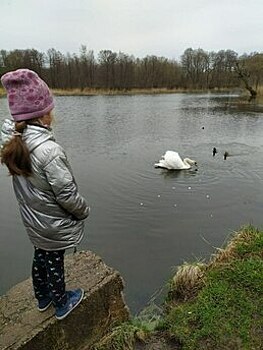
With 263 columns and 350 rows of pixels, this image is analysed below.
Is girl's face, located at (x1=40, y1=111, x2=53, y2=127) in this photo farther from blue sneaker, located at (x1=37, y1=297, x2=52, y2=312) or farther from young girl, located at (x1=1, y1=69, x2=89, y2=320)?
blue sneaker, located at (x1=37, y1=297, x2=52, y2=312)

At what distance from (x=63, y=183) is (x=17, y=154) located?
0.29 meters

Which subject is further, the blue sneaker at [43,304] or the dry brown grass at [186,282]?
the dry brown grass at [186,282]

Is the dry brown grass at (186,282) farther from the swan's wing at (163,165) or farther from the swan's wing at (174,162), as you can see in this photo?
the swan's wing at (163,165)

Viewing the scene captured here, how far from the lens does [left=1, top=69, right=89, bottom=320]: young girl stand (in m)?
1.77

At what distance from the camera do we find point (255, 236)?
12.8 feet

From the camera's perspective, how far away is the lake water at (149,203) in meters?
4.53

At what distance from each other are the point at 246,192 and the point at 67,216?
5888mm

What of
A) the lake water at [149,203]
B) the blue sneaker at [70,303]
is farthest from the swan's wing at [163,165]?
the blue sneaker at [70,303]

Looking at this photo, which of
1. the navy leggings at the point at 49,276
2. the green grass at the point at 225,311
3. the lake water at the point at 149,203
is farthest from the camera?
the lake water at the point at 149,203

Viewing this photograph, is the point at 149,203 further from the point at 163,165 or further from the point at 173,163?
the point at 163,165

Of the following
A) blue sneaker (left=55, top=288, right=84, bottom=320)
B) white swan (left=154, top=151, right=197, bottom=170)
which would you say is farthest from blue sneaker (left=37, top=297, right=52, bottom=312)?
white swan (left=154, top=151, right=197, bottom=170)

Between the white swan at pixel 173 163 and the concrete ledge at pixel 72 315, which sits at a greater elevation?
the concrete ledge at pixel 72 315

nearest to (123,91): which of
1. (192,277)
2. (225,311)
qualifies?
(192,277)

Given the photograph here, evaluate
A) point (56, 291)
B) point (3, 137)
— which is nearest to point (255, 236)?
point (56, 291)
